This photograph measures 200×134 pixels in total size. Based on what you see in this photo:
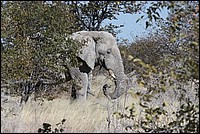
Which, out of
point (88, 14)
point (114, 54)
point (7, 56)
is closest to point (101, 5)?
point (88, 14)

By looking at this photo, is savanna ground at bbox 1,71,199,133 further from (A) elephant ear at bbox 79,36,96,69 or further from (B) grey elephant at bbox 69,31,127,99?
(A) elephant ear at bbox 79,36,96,69

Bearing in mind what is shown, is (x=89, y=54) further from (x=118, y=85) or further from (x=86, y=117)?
(x=86, y=117)

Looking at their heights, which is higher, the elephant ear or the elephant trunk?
the elephant ear

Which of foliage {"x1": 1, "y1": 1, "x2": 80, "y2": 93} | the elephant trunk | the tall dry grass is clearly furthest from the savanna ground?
the elephant trunk

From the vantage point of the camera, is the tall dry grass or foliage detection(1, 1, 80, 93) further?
foliage detection(1, 1, 80, 93)

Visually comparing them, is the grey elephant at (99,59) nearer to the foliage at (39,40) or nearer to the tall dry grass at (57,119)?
the tall dry grass at (57,119)

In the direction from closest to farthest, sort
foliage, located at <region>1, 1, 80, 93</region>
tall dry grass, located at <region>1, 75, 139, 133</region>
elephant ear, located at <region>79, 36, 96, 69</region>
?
tall dry grass, located at <region>1, 75, 139, 133</region>
foliage, located at <region>1, 1, 80, 93</region>
elephant ear, located at <region>79, 36, 96, 69</region>

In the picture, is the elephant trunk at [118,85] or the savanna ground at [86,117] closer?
the savanna ground at [86,117]

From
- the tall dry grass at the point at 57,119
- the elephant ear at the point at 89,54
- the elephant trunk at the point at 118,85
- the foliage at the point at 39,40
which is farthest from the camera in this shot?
the elephant ear at the point at 89,54

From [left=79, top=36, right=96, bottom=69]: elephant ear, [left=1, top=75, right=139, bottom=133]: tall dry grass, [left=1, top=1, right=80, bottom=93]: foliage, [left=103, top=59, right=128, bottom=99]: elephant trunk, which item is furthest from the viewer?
[left=79, top=36, right=96, bottom=69]: elephant ear

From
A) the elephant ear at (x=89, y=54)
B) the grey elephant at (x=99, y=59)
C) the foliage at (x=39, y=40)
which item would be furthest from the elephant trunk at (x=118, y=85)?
the foliage at (x=39, y=40)

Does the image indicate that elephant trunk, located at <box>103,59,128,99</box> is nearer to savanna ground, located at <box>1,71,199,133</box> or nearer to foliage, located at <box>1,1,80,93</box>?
savanna ground, located at <box>1,71,199,133</box>

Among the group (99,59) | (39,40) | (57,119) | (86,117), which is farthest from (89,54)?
(57,119)

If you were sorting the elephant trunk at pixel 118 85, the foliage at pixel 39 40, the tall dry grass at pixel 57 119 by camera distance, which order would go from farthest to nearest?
the elephant trunk at pixel 118 85 < the foliage at pixel 39 40 < the tall dry grass at pixel 57 119
